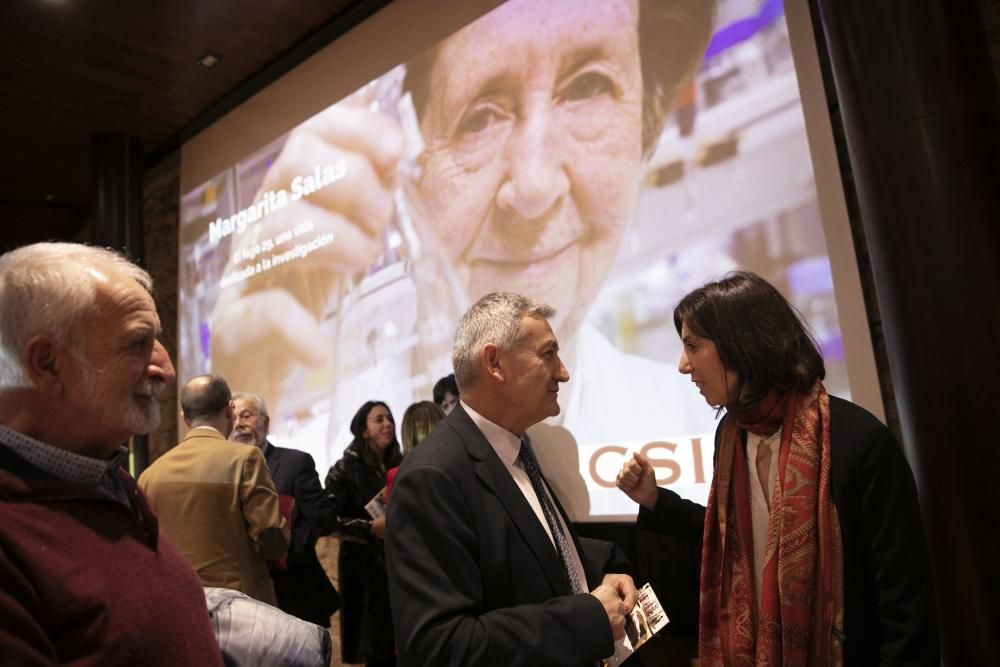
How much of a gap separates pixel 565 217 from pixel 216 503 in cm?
207

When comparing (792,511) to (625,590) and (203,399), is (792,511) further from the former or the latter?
(203,399)

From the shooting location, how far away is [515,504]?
4.79ft

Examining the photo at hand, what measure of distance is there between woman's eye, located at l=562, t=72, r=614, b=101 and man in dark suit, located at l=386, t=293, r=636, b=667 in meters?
2.19

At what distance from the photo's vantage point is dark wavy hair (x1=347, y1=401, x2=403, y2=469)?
3852 mm

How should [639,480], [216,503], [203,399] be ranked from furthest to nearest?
[203,399] < [216,503] < [639,480]

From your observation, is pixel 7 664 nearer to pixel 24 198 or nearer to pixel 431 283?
pixel 431 283

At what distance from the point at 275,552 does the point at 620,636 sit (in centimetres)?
157

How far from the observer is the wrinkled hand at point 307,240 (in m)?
4.67

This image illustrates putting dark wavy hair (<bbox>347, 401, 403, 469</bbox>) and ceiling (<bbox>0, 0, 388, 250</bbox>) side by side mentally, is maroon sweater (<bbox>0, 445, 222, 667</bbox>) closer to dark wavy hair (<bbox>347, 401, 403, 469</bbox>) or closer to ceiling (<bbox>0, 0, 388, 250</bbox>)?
dark wavy hair (<bbox>347, 401, 403, 469</bbox>)

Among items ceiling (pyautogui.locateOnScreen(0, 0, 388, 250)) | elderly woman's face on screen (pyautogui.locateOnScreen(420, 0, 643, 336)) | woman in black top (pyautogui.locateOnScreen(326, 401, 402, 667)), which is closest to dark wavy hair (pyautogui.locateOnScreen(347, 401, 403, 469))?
woman in black top (pyautogui.locateOnScreen(326, 401, 402, 667))

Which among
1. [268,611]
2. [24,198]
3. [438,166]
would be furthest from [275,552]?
[24,198]

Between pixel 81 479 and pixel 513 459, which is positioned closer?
pixel 81 479

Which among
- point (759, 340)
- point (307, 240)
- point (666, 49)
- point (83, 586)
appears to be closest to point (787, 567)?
point (759, 340)

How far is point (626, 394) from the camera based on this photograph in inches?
130
